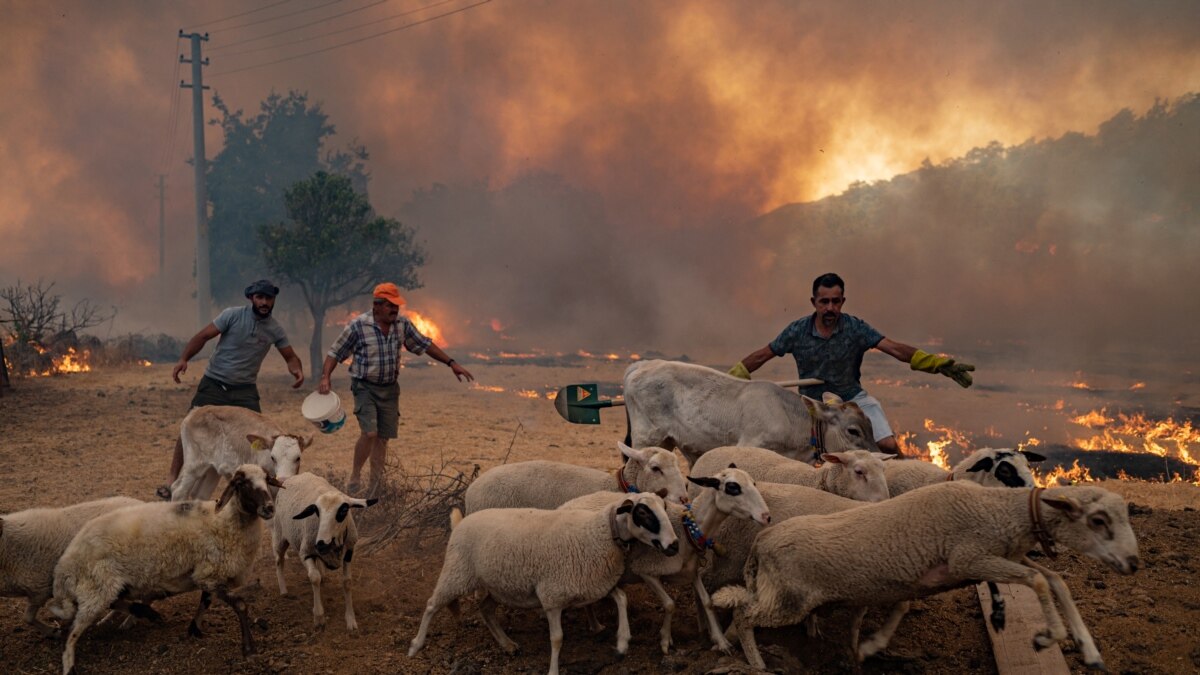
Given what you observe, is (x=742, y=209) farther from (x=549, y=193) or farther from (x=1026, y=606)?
(x=1026, y=606)

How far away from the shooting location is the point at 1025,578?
3.93 m

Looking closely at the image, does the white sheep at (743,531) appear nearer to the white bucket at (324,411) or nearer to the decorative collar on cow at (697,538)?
the decorative collar on cow at (697,538)

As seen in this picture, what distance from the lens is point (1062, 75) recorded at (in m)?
28.3

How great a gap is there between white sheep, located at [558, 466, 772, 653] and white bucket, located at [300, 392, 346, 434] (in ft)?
13.5

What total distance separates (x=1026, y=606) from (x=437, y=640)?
4.12 metres

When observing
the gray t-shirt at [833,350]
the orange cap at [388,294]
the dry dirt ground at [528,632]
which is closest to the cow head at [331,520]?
the dry dirt ground at [528,632]

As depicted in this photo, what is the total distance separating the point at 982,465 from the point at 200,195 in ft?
105

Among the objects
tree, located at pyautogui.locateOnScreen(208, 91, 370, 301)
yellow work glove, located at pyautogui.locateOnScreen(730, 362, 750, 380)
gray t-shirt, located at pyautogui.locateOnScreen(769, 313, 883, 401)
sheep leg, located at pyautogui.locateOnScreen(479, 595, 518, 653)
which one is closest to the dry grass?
gray t-shirt, located at pyautogui.locateOnScreen(769, 313, 883, 401)

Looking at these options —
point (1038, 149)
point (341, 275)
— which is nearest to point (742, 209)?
point (1038, 149)

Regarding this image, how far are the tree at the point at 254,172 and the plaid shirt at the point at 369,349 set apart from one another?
104 feet

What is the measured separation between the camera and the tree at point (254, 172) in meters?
38.5

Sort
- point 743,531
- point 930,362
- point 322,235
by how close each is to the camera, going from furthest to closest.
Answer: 1. point 322,235
2. point 930,362
3. point 743,531

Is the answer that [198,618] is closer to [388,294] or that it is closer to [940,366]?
[388,294]

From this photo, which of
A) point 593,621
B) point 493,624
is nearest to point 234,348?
point 493,624
